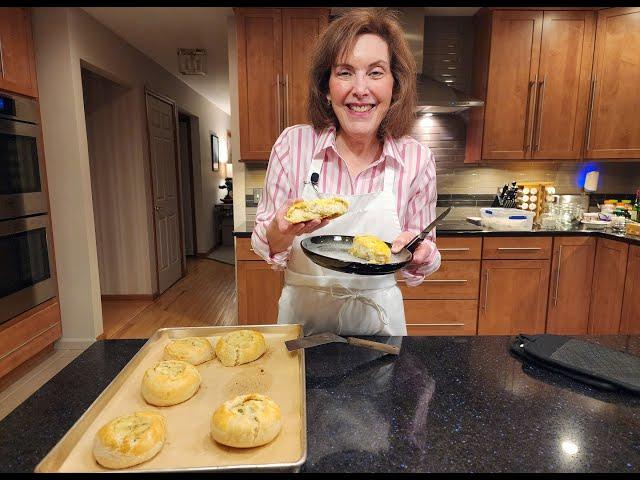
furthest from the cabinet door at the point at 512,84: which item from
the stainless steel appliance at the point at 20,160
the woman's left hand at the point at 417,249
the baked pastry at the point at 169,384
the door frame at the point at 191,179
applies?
the door frame at the point at 191,179

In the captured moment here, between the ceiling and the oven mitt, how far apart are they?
309cm

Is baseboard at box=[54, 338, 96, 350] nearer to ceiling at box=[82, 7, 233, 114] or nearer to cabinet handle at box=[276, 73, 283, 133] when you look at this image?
cabinet handle at box=[276, 73, 283, 133]

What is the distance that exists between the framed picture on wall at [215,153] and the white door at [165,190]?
200cm

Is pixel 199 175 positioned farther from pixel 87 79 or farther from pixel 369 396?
pixel 369 396

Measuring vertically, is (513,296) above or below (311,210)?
below

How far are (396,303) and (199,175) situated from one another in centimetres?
556

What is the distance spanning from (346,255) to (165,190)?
13.3ft

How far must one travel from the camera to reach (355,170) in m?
1.34

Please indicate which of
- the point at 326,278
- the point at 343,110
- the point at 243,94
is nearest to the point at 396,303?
the point at 326,278

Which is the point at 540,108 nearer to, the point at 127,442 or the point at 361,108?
the point at 361,108

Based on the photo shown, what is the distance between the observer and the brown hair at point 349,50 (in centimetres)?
115

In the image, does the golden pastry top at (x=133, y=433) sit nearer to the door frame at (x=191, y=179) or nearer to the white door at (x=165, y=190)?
the white door at (x=165, y=190)

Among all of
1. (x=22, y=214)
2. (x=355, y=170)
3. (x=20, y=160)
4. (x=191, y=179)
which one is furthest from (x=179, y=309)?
(x=355, y=170)

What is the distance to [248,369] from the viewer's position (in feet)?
2.83
